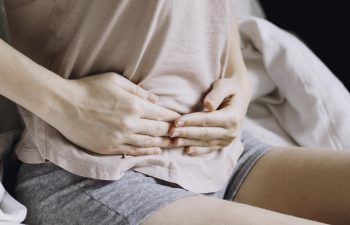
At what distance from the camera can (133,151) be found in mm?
731

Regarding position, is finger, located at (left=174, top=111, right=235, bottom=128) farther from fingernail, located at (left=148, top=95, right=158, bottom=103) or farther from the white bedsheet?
the white bedsheet

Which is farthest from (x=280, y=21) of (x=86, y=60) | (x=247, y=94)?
(x=86, y=60)

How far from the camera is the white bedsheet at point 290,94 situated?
3.62 feet

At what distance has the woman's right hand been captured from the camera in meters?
0.70

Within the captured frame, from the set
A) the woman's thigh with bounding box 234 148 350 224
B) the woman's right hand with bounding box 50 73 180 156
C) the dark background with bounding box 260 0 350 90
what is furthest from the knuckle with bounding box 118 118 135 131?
the dark background with bounding box 260 0 350 90

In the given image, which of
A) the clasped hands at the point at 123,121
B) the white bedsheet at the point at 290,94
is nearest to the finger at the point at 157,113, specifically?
the clasped hands at the point at 123,121

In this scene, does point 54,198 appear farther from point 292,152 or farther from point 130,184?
point 292,152

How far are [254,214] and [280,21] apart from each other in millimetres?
962

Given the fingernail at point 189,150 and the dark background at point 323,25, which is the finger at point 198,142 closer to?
the fingernail at point 189,150

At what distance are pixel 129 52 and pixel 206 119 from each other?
17 cm

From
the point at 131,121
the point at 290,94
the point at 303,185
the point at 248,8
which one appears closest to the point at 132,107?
the point at 131,121

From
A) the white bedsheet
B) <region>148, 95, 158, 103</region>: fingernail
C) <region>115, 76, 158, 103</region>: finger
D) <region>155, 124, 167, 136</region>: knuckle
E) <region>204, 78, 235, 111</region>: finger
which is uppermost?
<region>115, 76, 158, 103</region>: finger

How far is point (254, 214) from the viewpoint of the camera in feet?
2.17

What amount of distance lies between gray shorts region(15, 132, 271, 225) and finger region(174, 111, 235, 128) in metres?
0.10
